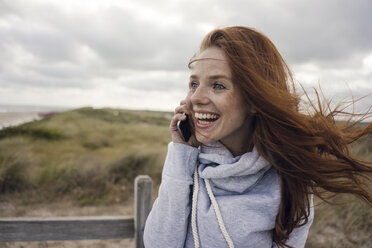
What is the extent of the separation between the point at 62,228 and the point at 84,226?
0.19 meters

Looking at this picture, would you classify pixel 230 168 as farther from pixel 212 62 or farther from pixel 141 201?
pixel 141 201

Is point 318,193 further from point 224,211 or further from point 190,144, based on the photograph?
point 190,144

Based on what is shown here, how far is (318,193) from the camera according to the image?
4.61 feet

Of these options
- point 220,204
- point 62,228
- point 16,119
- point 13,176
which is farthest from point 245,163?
point 16,119

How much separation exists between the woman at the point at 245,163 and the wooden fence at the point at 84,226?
0.66 meters

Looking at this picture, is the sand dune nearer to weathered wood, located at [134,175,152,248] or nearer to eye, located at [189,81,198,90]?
weathered wood, located at [134,175,152,248]

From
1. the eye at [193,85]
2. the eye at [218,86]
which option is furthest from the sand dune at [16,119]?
the eye at [218,86]

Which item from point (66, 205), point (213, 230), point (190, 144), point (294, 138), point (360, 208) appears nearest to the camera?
point (213, 230)

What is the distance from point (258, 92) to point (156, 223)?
98 cm

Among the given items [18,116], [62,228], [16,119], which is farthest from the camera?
[18,116]

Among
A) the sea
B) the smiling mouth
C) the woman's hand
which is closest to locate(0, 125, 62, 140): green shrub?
the sea

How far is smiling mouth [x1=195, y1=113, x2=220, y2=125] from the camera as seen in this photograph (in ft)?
4.43

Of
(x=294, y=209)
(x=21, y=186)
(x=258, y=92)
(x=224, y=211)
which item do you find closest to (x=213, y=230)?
(x=224, y=211)

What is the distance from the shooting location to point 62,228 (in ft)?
6.53
